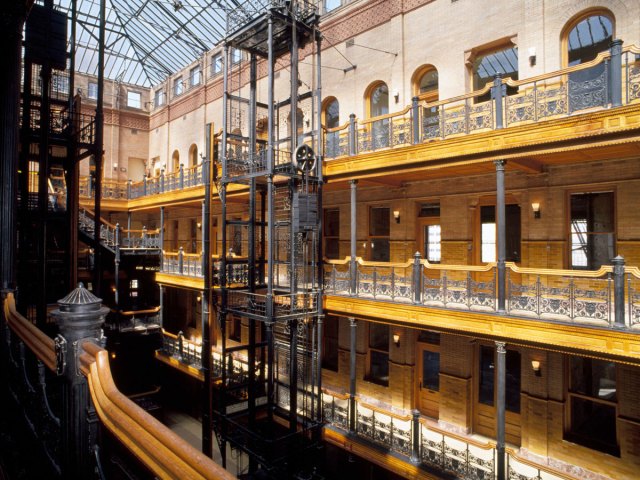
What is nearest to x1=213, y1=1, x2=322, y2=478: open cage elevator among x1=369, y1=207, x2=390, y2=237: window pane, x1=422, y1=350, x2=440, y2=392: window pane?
x1=369, y1=207, x2=390, y2=237: window pane

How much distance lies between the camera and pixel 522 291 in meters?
8.77

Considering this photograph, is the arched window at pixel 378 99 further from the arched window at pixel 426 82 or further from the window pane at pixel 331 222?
the window pane at pixel 331 222

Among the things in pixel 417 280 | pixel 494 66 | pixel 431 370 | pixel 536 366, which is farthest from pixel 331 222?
pixel 536 366

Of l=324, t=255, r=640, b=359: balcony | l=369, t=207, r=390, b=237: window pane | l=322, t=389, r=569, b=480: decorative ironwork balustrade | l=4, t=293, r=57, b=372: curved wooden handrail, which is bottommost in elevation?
l=322, t=389, r=569, b=480: decorative ironwork balustrade

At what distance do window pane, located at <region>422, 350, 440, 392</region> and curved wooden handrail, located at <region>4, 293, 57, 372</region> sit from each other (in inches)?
434

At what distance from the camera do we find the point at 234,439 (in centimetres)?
1138

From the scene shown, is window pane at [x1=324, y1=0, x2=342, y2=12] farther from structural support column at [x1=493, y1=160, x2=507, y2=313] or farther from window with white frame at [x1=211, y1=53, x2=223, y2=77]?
structural support column at [x1=493, y1=160, x2=507, y2=313]

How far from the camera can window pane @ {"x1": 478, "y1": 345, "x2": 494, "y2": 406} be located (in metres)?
12.0

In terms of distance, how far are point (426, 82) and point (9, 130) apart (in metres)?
10.9

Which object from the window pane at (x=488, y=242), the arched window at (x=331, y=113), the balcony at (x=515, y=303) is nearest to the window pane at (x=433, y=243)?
the balcony at (x=515, y=303)

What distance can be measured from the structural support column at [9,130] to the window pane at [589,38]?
438 inches

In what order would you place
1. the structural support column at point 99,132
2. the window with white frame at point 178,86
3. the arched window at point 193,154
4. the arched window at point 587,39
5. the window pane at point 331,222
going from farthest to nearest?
the window with white frame at point 178,86, the arched window at point 193,154, the window pane at point 331,222, the structural support column at point 99,132, the arched window at point 587,39

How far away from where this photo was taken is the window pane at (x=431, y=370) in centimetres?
1300

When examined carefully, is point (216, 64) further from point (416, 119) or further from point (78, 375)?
point (78, 375)
